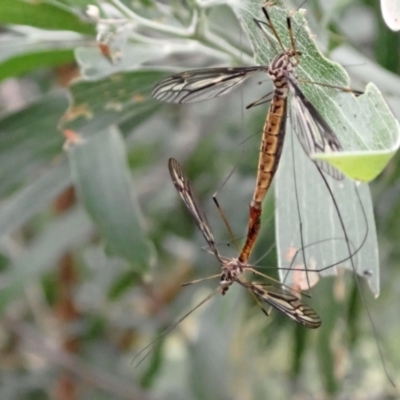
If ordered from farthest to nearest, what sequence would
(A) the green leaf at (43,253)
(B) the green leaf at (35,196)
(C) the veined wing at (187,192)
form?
(A) the green leaf at (43,253) → (B) the green leaf at (35,196) → (C) the veined wing at (187,192)

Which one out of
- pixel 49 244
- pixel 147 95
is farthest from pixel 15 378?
pixel 147 95

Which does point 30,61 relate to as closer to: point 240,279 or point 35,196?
point 35,196

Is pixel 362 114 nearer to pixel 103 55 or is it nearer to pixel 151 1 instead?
pixel 103 55

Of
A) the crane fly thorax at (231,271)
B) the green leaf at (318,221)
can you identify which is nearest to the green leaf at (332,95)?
the green leaf at (318,221)

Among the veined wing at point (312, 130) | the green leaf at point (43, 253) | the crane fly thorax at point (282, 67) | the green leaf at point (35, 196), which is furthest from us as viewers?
the green leaf at point (43, 253)

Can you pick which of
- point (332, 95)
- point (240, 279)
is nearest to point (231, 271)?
point (240, 279)

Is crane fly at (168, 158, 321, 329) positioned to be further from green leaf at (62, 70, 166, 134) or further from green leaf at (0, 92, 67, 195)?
green leaf at (0, 92, 67, 195)

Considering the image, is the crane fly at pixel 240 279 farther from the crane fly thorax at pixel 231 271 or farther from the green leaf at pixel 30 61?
the green leaf at pixel 30 61
